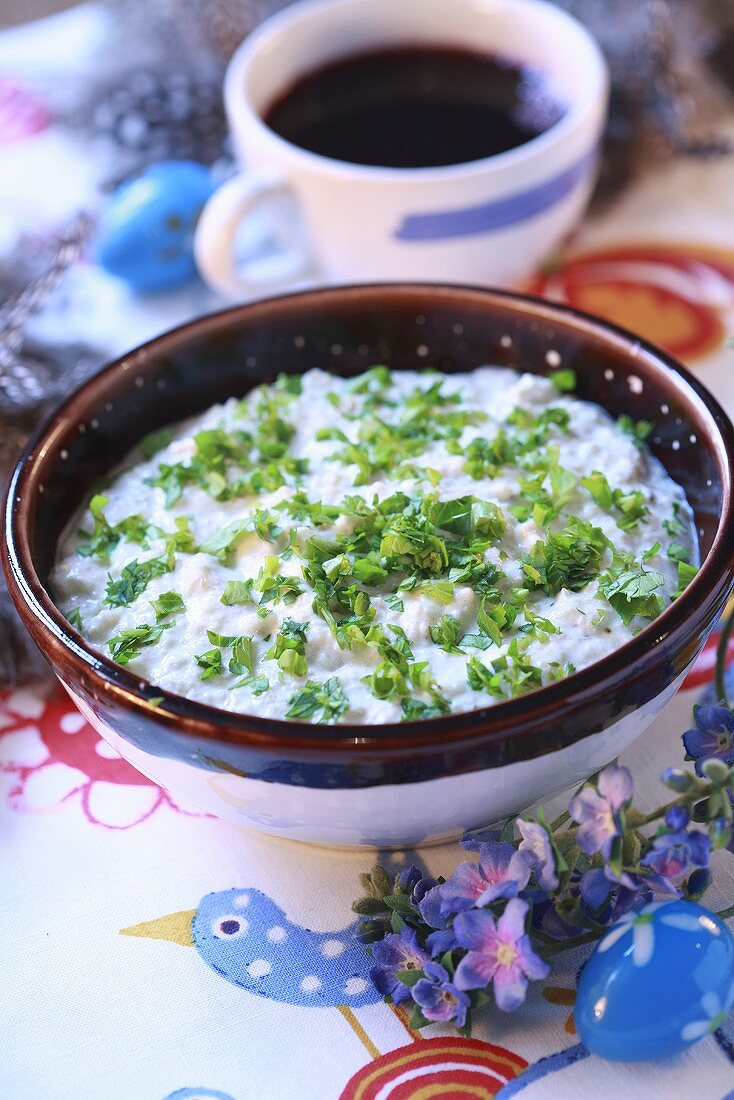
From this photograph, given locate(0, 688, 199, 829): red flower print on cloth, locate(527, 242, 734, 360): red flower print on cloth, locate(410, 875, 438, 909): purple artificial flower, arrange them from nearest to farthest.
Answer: locate(410, 875, 438, 909): purple artificial flower
locate(0, 688, 199, 829): red flower print on cloth
locate(527, 242, 734, 360): red flower print on cloth

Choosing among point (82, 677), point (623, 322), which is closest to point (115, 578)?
point (82, 677)

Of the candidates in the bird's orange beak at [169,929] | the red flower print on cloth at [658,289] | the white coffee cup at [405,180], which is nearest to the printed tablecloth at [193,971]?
the bird's orange beak at [169,929]

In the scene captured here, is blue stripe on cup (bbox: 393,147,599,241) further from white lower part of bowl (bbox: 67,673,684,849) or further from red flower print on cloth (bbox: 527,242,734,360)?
white lower part of bowl (bbox: 67,673,684,849)

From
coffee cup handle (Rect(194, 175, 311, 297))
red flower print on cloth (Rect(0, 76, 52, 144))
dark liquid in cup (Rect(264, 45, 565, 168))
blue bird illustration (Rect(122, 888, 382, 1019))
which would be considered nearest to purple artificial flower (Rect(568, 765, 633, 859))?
blue bird illustration (Rect(122, 888, 382, 1019))

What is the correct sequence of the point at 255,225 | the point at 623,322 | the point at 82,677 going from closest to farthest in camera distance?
the point at 82,677
the point at 623,322
the point at 255,225

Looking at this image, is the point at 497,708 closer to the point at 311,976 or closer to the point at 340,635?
the point at 340,635

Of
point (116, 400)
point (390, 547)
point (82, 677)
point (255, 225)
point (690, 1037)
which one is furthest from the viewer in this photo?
point (255, 225)

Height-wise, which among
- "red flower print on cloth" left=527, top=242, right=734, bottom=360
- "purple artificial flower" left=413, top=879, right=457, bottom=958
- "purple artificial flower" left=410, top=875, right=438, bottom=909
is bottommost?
"red flower print on cloth" left=527, top=242, right=734, bottom=360
